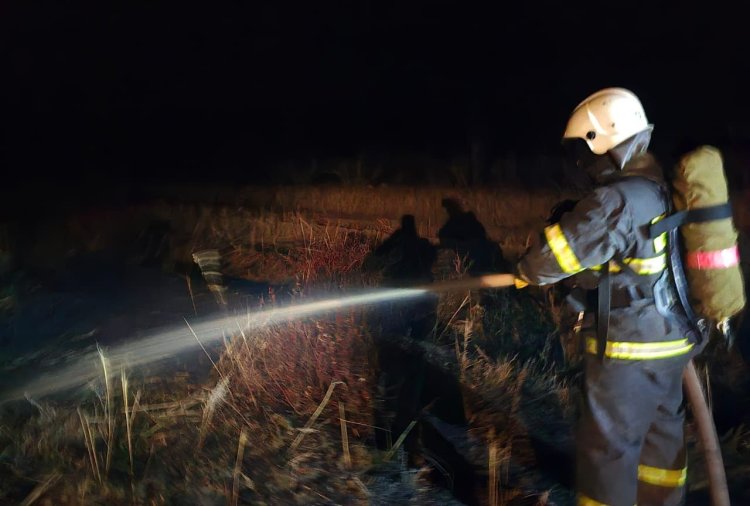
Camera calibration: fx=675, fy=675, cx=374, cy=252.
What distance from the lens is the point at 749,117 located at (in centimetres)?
1075

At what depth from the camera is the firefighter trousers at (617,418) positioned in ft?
9.31

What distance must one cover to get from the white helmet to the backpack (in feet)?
0.86

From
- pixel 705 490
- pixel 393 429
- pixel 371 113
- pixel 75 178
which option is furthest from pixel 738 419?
pixel 371 113

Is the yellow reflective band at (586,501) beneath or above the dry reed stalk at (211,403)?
beneath

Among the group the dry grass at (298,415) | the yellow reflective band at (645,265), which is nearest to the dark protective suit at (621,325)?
the yellow reflective band at (645,265)

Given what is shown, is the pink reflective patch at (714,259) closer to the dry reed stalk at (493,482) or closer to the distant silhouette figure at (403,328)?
the dry reed stalk at (493,482)

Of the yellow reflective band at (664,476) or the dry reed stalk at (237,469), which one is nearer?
the dry reed stalk at (237,469)

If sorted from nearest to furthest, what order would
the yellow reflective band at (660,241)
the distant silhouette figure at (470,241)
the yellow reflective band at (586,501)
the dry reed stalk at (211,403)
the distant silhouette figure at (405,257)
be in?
the yellow reflective band at (660,241) < the yellow reflective band at (586,501) < the dry reed stalk at (211,403) < the distant silhouette figure at (405,257) < the distant silhouette figure at (470,241)

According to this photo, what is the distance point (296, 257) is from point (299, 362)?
1408mm

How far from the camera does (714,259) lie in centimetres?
269

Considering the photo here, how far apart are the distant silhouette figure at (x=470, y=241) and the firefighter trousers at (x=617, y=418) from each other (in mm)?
2811

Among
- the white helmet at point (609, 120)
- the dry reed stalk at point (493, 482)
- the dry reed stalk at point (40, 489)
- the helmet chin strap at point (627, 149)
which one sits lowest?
the dry reed stalk at point (493, 482)

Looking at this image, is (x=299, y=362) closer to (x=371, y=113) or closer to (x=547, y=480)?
(x=547, y=480)

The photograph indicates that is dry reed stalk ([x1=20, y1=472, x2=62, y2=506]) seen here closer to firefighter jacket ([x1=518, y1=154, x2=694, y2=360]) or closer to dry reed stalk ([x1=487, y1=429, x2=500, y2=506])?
dry reed stalk ([x1=487, y1=429, x2=500, y2=506])
